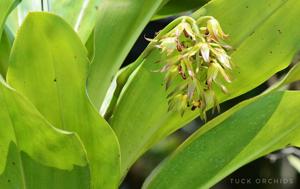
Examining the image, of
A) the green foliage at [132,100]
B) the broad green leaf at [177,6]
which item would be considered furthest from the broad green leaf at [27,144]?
the broad green leaf at [177,6]

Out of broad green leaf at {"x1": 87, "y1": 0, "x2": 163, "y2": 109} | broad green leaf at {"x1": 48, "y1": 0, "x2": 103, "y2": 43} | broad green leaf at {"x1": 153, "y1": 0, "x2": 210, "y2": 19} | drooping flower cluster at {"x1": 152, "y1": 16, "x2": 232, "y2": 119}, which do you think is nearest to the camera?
drooping flower cluster at {"x1": 152, "y1": 16, "x2": 232, "y2": 119}

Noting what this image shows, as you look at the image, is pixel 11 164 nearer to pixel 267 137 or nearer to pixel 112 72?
pixel 112 72

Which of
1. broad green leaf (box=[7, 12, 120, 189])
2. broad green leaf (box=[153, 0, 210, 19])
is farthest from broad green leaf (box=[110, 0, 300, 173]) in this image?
broad green leaf (box=[153, 0, 210, 19])

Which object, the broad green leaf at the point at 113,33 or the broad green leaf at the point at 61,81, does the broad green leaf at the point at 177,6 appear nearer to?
the broad green leaf at the point at 113,33

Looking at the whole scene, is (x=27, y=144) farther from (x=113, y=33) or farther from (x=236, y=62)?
(x=236, y=62)

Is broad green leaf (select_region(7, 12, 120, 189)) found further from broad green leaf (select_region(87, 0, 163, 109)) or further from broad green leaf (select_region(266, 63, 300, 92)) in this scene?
broad green leaf (select_region(266, 63, 300, 92))

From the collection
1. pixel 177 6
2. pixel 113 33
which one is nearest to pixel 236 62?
pixel 113 33
